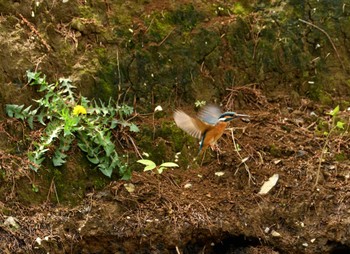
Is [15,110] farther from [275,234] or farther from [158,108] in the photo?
[275,234]

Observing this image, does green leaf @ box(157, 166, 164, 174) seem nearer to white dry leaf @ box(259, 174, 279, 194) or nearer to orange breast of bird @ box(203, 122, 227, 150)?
orange breast of bird @ box(203, 122, 227, 150)

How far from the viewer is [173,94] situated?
5.27 m

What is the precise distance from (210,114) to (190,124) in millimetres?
401

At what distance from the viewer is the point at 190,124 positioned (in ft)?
14.3

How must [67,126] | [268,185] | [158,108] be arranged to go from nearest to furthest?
[67,126] < [268,185] < [158,108]

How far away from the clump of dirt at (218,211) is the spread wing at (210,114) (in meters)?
0.33

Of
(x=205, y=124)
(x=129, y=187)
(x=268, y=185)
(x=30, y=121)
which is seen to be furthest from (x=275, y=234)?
(x=30, y=121)

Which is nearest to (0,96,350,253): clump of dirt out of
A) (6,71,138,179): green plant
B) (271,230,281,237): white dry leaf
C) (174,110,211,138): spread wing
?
(271,230,281,237): white dry leaf

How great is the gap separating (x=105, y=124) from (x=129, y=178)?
1.51 feet

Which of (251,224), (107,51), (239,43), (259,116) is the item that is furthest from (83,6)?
(251,224)

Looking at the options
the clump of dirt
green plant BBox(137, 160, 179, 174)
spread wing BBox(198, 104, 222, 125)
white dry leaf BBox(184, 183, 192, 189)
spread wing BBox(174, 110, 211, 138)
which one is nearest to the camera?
spread wing BBox(174, 110, 211, 138)

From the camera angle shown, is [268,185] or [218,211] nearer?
[218,211]

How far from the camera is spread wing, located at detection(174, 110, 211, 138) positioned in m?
4.24

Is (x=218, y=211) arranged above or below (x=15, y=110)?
below
